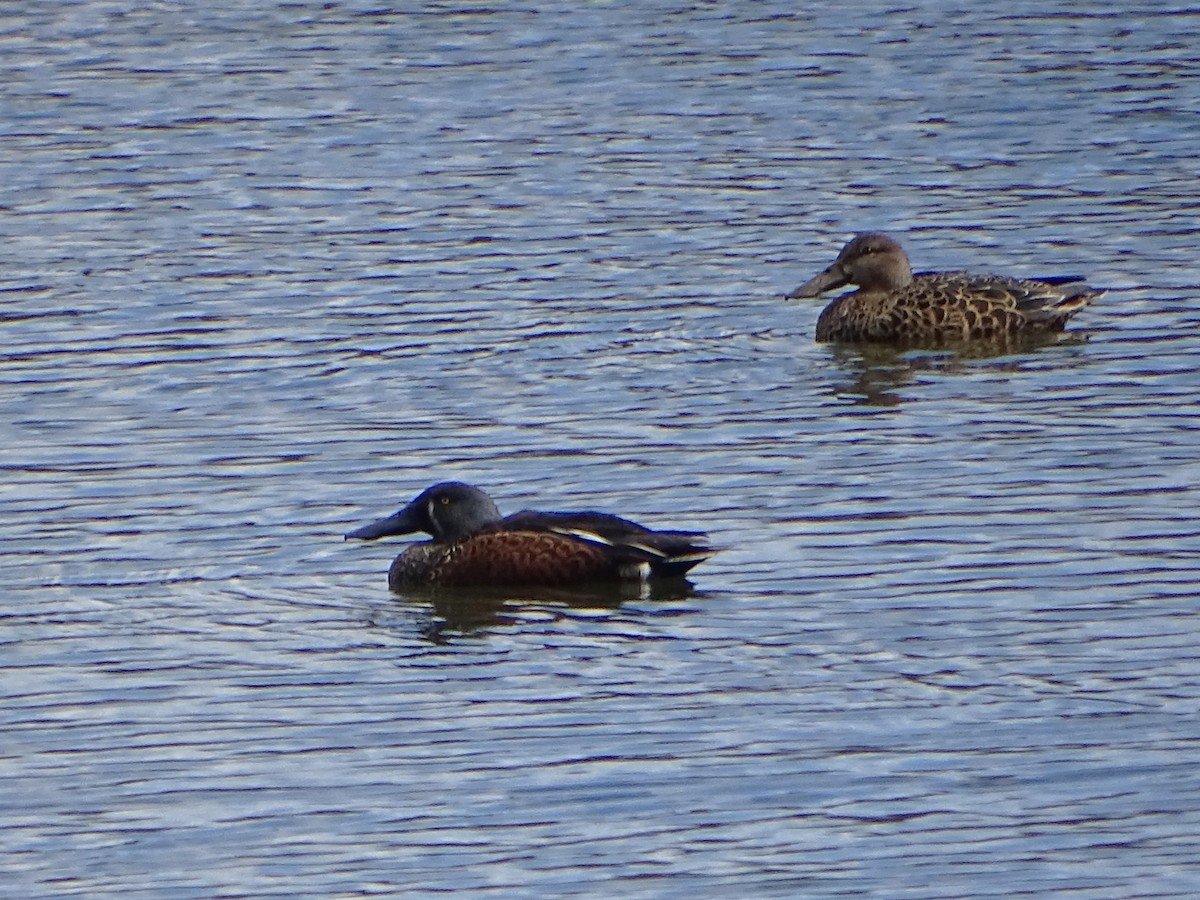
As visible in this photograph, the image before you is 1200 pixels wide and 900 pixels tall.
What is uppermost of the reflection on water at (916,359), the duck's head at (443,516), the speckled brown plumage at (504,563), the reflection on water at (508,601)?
the duck's head at (443,516)

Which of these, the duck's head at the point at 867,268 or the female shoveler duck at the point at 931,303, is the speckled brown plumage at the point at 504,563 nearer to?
the female shoveler duck at the point at 931,303

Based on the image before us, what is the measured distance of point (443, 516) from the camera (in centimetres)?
1147

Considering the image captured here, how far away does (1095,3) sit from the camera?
1080 inches

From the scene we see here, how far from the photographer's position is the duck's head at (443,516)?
37.6 ft

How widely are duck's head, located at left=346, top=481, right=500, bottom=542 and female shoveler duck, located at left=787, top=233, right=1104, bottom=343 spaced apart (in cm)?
508

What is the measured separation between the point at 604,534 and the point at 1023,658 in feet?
6.45

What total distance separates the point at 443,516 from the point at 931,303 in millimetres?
5325

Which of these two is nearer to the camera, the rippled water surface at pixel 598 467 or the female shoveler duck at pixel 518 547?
the rippled water surface at pixel 598 467

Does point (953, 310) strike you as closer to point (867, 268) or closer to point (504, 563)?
point (867, 268)

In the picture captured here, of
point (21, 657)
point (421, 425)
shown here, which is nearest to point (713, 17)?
point (421, 425)

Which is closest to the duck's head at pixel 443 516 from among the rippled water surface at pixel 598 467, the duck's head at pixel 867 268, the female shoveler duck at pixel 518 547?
the female shoveler duck at pixel 518 547

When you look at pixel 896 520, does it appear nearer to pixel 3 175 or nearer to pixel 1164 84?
pixel 3 175

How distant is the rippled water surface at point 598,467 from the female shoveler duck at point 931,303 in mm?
266

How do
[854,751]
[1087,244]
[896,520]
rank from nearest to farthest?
[854,751] < [896,520] < [1087,244]
